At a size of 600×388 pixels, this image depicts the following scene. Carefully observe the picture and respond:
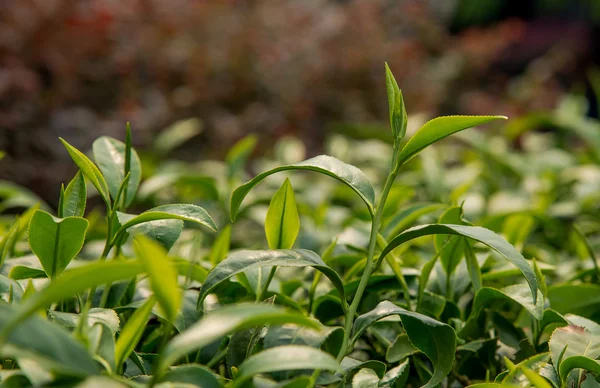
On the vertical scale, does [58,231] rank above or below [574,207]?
above

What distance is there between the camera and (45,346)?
0.54 m

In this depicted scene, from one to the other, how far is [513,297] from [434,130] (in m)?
0.27

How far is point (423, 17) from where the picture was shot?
5.10 meters

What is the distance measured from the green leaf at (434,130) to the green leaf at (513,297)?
245mm

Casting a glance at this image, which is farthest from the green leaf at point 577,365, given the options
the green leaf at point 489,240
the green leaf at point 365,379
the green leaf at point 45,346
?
the green leaf at point 45,346

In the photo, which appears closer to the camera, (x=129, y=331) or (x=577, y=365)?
(x=129, y=331)

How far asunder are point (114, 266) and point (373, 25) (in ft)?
12.4

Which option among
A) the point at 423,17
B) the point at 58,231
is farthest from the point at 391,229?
the point at 423,17

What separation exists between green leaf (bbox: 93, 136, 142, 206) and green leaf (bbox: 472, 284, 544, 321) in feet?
1.81

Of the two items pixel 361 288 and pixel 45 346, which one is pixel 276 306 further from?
pixel 45 346

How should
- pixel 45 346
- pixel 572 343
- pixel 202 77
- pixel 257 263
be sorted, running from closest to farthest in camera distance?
pixel 45 346, pixel 257 263, pixel 572 343, pixel 202 77

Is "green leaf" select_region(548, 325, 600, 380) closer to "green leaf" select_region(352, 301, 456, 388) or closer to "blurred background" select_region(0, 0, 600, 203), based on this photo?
A: "green leaf" select_region(352, 301, 456, 388)

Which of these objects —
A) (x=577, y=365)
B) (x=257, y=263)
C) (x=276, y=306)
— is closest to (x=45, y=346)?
(x=257, y=263)

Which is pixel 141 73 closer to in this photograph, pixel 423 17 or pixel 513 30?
pixel 423 17
